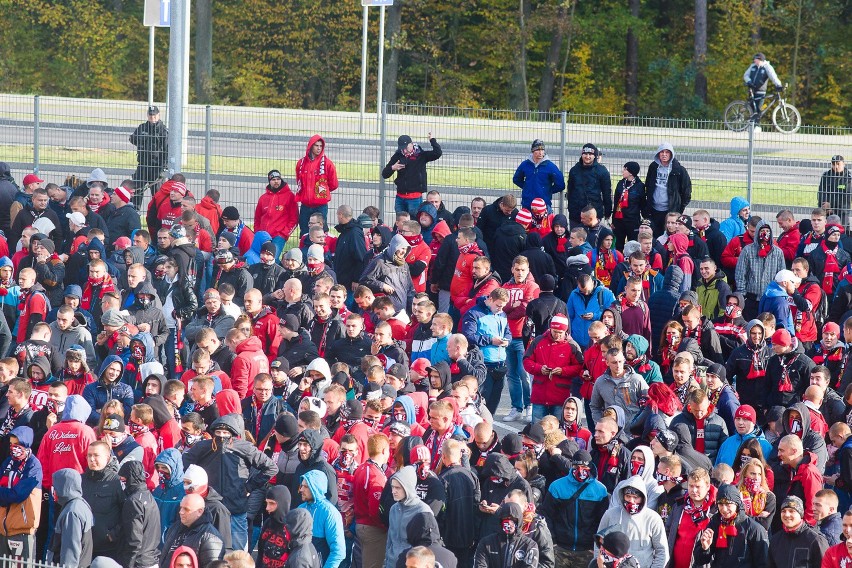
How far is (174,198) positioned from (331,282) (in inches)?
140

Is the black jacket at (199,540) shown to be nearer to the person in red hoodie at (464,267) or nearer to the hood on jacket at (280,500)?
the hood on jacket at (280,500)

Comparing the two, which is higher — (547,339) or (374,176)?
(374,176)

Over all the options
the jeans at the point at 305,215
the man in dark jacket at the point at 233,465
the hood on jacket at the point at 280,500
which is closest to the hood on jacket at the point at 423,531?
the hood on jacket at the point at 280,500

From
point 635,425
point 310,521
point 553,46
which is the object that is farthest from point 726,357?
point 553,46

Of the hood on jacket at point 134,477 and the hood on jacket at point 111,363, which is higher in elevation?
the hood on jacket at point 111,363

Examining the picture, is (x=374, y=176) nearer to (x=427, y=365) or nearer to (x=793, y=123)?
(x=427, y=365)

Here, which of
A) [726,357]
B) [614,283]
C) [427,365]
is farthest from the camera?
[614,283]

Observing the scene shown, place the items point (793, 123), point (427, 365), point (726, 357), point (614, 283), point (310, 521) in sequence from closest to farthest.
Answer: point (310, 521), point (427, 365), point (726, 357), point (614, 283), point (793, 123)

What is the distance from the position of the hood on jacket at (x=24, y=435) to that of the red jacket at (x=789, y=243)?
368 inches

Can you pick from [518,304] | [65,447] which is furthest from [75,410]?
[518,304]

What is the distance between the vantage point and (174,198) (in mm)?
18000

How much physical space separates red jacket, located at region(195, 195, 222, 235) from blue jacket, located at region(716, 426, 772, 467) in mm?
8432

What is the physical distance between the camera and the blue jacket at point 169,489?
10891 mm

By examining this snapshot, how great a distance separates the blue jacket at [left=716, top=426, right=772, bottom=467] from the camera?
38.5 ft
